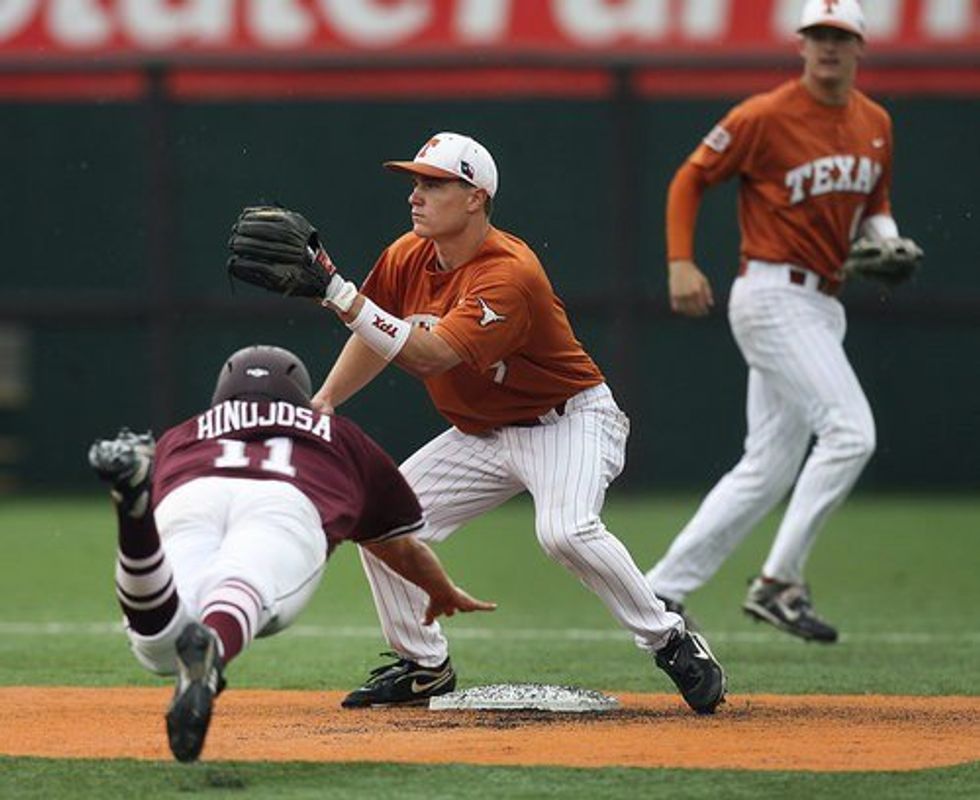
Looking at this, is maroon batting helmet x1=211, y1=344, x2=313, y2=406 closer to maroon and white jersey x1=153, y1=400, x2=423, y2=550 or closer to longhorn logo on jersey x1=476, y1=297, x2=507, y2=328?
maroon and white jersey x1=153, y1=400, x2=423, y2=550

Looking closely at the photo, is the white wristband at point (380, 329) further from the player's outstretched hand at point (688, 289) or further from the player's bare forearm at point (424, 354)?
the player's outstretched hand at point (688, 289)

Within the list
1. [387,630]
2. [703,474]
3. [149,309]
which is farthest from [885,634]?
[149,309]

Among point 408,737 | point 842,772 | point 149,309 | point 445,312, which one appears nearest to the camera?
point 842,772

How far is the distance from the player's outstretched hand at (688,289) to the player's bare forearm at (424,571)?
234cm

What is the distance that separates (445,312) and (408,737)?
131 centimetres

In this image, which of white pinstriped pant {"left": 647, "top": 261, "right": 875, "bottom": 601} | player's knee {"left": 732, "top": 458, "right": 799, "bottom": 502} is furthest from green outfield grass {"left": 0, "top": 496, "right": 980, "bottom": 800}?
player's knee {"left": 732, "top": 458, "right": 799, "bottom": 502}

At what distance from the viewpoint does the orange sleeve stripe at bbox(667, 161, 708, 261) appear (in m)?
8.61

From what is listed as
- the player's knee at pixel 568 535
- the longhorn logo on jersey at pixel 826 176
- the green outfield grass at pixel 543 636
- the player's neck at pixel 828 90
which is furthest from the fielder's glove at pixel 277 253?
the player's neck at pixel 828 90

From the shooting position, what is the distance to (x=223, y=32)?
50.0 ft

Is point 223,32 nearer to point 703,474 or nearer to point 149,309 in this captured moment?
point 149,309

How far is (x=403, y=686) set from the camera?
6.81 meters

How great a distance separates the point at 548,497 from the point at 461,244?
754 millimetres

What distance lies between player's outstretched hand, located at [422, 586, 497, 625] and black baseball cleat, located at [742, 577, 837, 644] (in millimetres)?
2333

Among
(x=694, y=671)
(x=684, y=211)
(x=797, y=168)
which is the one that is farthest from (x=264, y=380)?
(x=797, y=168)
